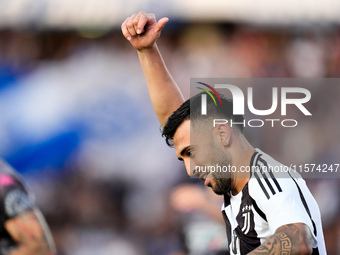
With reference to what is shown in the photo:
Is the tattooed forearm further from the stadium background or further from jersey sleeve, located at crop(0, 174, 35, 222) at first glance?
the stadium background

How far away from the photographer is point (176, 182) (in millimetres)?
6652

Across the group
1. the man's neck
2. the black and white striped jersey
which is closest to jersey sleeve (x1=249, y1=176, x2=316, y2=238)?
the black and white striped jersey

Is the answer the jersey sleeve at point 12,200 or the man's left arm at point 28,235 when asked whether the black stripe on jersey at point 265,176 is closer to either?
the man's left arm at point 28,235

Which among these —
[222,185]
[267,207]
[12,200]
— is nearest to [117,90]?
[12,200]

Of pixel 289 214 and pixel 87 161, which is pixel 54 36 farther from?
pixel 289 214

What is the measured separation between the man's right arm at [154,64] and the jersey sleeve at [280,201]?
0.92 m

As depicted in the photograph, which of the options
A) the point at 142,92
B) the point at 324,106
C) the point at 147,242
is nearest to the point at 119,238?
the point at 147,242

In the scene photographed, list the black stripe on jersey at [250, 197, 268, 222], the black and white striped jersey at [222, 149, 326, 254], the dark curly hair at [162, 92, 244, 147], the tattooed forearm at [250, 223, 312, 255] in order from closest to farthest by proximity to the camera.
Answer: the tattooed forearm at [250, 223, 312, 255]
the black and white striped jersey at [222, 149, 326, 254]
the black stripe on jersey at [250, 197, 268, 222]
the dark curly hair at [162, 92, 244, 147]

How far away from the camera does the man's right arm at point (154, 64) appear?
2979 mm

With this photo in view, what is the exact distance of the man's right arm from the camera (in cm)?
298

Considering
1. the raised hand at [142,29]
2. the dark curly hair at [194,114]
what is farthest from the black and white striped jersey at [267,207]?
the raised hand at [142,29]

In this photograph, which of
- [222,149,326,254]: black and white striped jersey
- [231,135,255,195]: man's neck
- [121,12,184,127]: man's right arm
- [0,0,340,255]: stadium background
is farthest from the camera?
[0,0,340,255]: stadium background

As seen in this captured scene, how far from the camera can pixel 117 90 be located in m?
7.02

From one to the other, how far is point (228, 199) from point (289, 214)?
64cm
